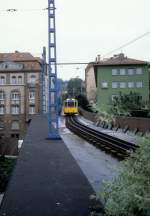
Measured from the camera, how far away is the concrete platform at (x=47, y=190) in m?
5.19

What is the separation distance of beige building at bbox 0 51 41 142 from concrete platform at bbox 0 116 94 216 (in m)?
51.2

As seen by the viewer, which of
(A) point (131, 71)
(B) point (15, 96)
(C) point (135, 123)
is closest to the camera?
(C) point (135, 123)

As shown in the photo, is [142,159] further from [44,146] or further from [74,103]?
[74,103]

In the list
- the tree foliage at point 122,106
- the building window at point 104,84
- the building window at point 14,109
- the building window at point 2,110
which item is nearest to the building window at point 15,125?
the building window at point 14,109

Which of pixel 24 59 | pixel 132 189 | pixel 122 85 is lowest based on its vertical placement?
pixel 132 189

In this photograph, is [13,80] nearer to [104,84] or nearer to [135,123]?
[104,84]

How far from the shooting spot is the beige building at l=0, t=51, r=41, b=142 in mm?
61656

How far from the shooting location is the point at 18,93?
62.5 m

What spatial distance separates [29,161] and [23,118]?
52.3m

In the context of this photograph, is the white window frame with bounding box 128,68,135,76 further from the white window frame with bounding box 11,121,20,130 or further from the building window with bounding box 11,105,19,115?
the white window frame with bounding box 11,121,20,130

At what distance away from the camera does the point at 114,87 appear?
58.7 metres

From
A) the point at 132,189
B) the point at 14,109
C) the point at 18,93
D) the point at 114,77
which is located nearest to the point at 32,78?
the point at 18,93

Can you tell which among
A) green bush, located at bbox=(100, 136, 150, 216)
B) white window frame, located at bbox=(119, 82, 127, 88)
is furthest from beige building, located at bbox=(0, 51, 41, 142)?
green bush, located at bbox=(100, 136, 150, 216)

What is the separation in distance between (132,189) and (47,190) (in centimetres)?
324
